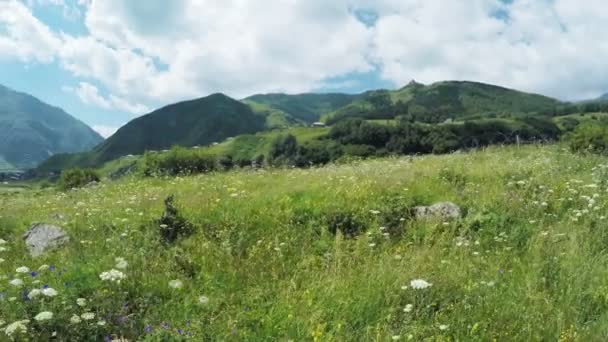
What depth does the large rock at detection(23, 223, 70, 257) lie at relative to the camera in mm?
7430

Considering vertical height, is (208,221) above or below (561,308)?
above

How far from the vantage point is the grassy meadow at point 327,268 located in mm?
4719

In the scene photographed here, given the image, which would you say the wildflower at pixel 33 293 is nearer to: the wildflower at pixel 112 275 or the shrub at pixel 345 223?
the wildflower at pixel 112 275

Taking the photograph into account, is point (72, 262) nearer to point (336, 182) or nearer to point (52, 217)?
point (52, 217)

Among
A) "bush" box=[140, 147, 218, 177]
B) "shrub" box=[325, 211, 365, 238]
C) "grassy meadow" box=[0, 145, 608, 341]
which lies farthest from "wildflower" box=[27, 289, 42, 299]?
"bush" box=[140, 147, 218, 177]

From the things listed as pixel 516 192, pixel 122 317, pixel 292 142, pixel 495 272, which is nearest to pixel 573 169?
pixel 516 192

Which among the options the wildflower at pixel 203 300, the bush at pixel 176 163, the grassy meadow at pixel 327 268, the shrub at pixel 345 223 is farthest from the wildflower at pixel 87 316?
the bush at pixel 176 163

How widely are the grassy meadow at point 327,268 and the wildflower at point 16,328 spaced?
2cm

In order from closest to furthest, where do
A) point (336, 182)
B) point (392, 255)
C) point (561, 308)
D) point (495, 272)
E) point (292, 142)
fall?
point (561, 308) → point (495, 272) → point (392, 255) → point (336, 182) → point (292, 142)

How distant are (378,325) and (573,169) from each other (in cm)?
1000

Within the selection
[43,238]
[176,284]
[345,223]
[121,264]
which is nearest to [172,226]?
[43,238]

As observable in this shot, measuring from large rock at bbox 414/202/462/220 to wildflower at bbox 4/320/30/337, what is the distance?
256 inches

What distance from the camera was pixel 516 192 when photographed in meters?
9.55

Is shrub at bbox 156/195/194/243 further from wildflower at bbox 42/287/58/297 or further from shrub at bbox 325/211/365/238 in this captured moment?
wildflower at bbox 42/287/58/297
